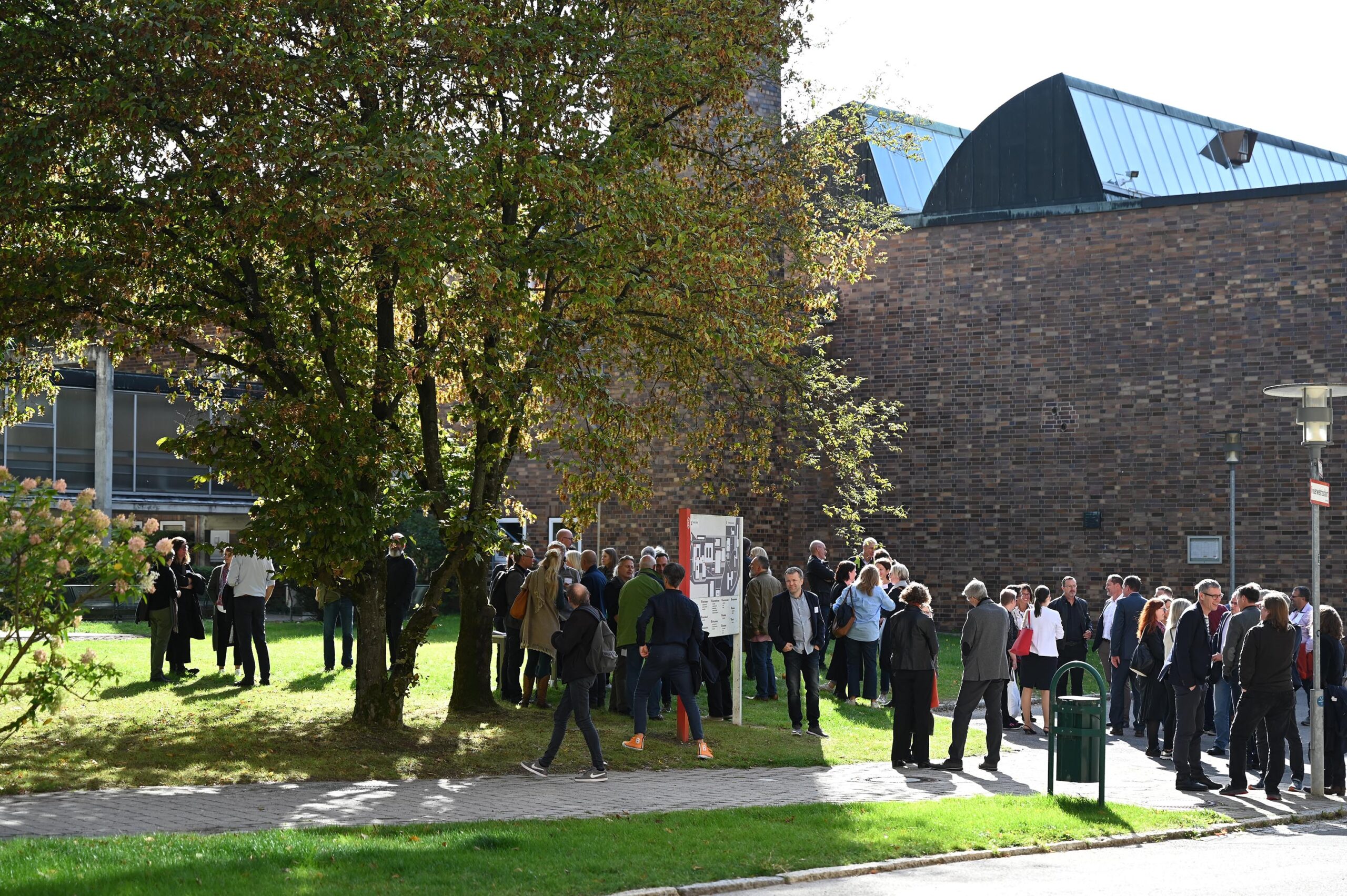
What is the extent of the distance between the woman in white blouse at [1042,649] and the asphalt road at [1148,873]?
5302mm

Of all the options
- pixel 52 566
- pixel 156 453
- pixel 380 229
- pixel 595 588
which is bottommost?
pixel 595 588

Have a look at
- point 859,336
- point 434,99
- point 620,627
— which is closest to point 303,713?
point 620,627

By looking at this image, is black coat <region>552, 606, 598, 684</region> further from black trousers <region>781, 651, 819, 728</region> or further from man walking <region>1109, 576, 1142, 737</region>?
man walking <region>1109, 576, 1142, 737</region>

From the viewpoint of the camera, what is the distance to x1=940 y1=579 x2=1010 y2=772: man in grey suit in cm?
1323

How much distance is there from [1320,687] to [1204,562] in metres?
12.5

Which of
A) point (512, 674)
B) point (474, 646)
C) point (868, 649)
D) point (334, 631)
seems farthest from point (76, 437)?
point (868, 649)

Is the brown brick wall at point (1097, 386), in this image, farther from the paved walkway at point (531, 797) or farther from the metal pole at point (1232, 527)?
the paved walkway at point (531, 797)

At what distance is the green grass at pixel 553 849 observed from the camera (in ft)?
24.2

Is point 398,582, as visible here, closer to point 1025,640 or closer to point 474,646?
point 474,646

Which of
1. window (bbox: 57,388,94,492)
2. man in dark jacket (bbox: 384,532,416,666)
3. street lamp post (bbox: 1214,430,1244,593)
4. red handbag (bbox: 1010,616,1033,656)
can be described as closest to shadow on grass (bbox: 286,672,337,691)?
man in dark jacket (bbox: 384,532,416,666)

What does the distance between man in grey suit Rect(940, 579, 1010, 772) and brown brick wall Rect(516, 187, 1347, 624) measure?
1258 centimetres

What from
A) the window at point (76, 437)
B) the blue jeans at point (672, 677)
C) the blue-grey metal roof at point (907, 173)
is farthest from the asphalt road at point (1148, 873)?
the window at point (76, 437)

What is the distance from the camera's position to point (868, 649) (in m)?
16.8

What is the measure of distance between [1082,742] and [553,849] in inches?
185
